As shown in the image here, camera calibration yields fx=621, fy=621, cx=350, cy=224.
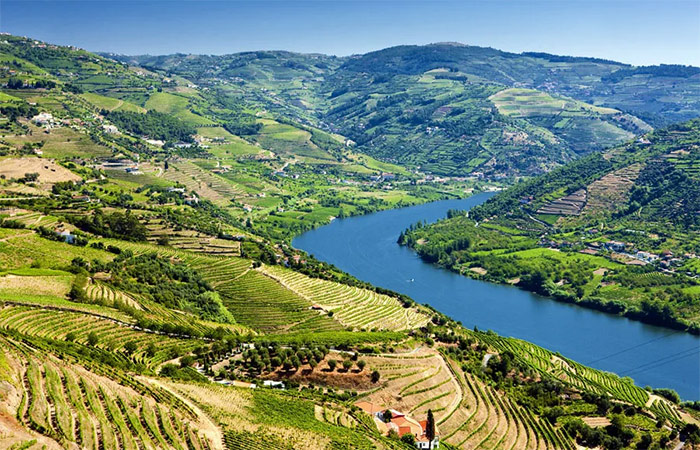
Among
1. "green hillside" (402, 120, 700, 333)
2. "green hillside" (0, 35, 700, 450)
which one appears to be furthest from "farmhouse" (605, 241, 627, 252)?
"green hillside" (0, 35, 700, 450)

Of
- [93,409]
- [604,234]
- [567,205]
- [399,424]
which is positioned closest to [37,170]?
[93,409]

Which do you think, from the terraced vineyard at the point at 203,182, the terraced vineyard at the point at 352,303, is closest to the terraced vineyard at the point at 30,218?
the terraced vineyard at the point at 352,303

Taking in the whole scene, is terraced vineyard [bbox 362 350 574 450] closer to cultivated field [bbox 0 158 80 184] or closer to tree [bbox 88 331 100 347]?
tree [bbox 88 331 100 347]

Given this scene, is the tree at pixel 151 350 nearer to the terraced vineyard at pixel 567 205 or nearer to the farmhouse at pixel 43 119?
the farmhouse at pixel 43 119

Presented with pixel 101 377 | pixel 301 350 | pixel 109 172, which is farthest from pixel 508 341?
pixel 109 172

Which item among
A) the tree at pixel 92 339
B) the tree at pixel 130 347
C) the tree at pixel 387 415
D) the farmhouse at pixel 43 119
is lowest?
the tree at pixel 387 415

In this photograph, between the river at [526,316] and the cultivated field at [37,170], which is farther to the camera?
the cultivated field at [37,170]

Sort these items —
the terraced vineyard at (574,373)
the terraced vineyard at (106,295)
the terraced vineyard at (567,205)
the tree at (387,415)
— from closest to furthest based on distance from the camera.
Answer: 1. the tree at (387,415)
2. the terraced vineyard at (106,295)
3. the terraced vineyard at (574,373)
4. the terraced vineyard at (567,205)

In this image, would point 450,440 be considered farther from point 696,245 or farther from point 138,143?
point 138,143
